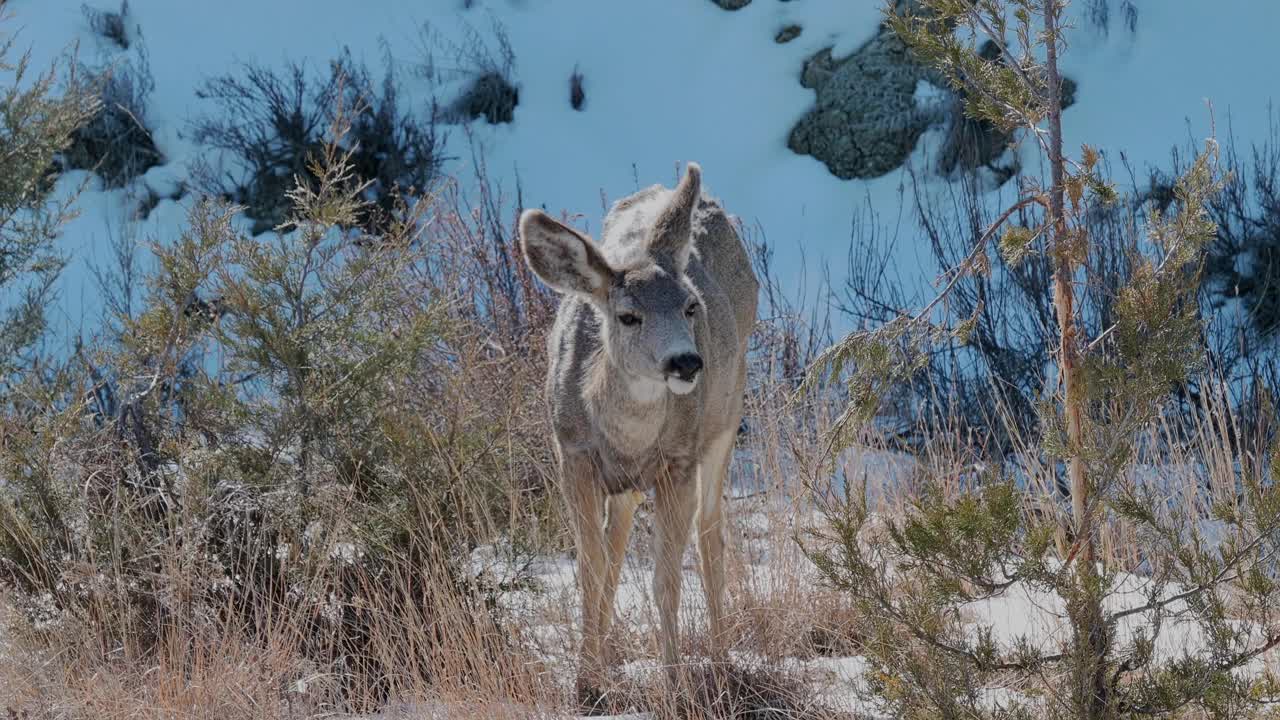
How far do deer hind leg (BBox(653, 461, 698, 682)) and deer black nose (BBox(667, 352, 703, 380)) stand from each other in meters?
0.69

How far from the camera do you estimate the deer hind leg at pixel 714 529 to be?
542cm

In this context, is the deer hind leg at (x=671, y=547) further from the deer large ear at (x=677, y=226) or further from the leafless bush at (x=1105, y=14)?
the leafless bush at (x=1105, y=14)

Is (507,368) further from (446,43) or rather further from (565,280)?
(446,43)

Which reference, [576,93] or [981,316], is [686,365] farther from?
[576,93]

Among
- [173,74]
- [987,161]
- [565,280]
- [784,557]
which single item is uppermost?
[173,74]

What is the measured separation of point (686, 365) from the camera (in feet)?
16.1

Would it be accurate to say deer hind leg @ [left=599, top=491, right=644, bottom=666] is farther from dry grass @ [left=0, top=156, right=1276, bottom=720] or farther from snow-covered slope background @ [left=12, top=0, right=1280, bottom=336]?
snow-covered slope background @ [left=12, top=0, right=1280, bottom=336]

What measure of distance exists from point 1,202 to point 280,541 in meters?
2.73

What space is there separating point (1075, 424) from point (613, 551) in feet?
7.56

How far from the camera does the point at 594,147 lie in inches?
679

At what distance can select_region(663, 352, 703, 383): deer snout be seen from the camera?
193 inches

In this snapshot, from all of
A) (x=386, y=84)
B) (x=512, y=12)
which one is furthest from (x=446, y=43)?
(x=386, y=84)

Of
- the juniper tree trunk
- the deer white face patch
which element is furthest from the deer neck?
the juniper tree trunk

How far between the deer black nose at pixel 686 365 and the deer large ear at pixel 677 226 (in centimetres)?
73
